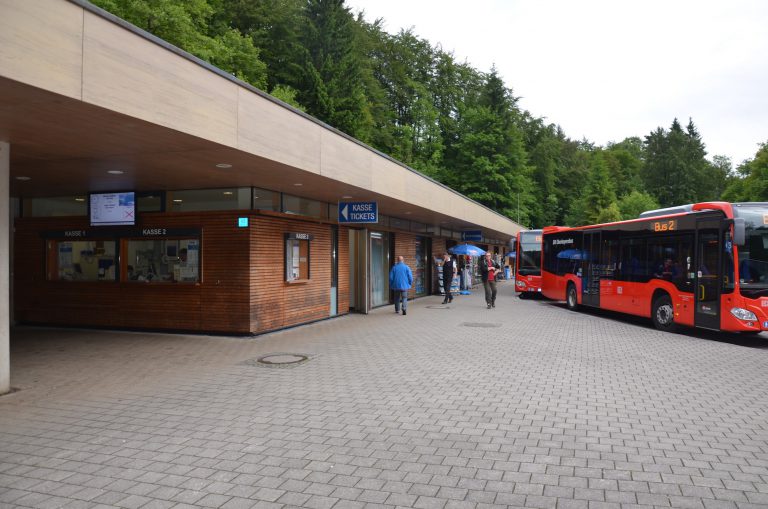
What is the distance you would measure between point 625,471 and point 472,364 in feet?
14.9

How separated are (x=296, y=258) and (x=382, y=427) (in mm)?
8441

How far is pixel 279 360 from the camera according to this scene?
9.19 meters

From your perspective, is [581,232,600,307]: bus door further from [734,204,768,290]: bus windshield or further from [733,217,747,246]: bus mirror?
[733,217,747,246]: bus mirror

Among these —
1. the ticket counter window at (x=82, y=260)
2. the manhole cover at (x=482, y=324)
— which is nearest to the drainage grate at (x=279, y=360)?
the ticket counter window at (x=82, y=260)

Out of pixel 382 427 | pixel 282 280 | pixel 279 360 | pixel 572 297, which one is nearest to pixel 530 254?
pixel 572 297

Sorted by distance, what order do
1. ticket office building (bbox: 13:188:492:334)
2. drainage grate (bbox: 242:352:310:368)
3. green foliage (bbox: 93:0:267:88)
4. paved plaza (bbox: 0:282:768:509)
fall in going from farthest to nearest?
green foliage (bbox: 93:0:267:88)
ticket office building (bbox: 13:188:492:334)
drainage grate (bbox: 242:352:310:368)
paved plaza (bbox: 0:282:768:509)

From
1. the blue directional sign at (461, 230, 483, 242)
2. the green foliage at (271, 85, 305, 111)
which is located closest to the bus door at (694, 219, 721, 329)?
the blue directional sign at (461, 230, 483, 242)

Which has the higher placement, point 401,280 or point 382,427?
point 401,280

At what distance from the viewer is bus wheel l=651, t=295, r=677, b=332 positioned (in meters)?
13.6

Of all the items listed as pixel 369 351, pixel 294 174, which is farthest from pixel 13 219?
pixel 369 351

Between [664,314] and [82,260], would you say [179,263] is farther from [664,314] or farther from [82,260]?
[664,314]

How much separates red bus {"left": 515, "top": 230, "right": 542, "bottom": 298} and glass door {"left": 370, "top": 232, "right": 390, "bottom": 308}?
8.07m

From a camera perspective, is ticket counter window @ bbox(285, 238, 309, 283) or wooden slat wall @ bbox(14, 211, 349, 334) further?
ticket counter window @ bbox(285, 238, 309, 283)

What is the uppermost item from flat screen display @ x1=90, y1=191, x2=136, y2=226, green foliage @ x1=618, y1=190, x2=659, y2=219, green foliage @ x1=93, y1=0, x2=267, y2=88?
green foliage @ x1=93, y1=0, x2=267, y2=88
